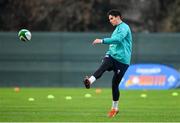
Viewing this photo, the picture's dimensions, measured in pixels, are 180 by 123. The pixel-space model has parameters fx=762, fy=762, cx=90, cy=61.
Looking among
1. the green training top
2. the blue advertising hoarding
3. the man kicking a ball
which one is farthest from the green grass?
the blue advertising hoarding

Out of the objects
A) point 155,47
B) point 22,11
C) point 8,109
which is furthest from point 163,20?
point 8,109

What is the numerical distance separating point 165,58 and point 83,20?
9.81 m

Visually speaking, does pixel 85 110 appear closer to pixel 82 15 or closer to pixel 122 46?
pixel 122 46

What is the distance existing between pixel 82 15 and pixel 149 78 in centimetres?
1224

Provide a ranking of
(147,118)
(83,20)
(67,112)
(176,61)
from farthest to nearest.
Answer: (83,20) < (176,61) < (67,112) < (147,118)

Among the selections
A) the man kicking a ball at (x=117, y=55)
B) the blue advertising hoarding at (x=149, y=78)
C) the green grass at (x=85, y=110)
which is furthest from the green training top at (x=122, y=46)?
the blue advertising hoarding at (x=149, y=78)

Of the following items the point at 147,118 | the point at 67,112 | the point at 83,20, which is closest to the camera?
the point at 147,118

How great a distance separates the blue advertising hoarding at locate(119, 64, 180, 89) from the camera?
29.5m

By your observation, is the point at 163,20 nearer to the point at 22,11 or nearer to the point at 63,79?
the point at 22,11

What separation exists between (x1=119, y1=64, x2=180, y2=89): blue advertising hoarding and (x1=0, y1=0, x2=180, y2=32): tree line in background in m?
11.3

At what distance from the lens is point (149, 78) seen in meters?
29.6

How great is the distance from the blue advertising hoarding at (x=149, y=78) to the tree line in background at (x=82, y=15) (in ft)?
37.1

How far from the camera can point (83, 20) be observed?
41.0m

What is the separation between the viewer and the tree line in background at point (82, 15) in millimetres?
41094
